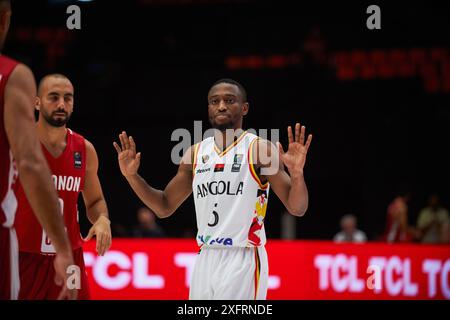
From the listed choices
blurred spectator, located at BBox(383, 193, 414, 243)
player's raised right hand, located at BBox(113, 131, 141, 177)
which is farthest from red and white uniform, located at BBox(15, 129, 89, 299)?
blurred spectator, located at BBox(383, 193, 414, 243)

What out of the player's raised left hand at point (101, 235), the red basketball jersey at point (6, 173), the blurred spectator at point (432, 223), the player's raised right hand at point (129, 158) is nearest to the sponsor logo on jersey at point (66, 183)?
the player's raised left hand at point (101, 235)

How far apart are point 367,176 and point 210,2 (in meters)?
5.72

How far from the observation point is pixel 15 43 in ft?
53.7

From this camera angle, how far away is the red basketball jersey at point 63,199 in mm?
5238

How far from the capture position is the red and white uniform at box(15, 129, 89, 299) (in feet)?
16.9

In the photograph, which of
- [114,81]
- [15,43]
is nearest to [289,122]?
[114,81]

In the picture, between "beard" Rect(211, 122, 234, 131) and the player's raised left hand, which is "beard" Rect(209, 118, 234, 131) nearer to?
"beard" Rect(211, 122, 234, 131)

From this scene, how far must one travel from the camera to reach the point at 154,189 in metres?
6.00

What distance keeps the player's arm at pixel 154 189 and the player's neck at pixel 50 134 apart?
1.74 ft

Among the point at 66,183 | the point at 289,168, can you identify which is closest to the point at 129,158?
the point at 66,183

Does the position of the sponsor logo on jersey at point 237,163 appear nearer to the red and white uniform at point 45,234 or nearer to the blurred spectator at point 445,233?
the red and white uniform at point 45,234
